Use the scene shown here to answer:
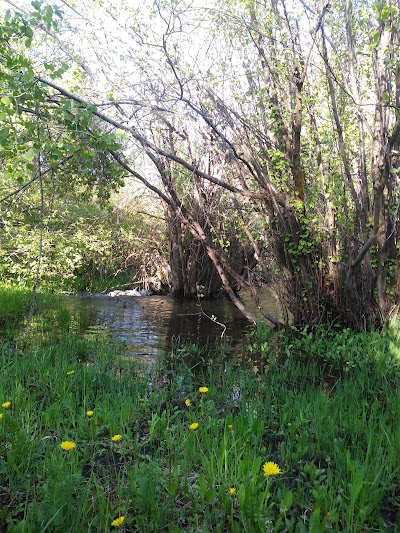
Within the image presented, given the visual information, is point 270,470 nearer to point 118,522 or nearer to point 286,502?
point 286,502

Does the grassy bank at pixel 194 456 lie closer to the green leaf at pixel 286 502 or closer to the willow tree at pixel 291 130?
the green leaf at pixel 286 502

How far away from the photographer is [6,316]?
8523 millimetres

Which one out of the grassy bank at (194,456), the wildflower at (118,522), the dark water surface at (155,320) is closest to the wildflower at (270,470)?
the grassy bank at (194,456)

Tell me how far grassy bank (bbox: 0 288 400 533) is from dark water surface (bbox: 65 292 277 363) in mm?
2265

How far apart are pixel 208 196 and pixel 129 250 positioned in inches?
332

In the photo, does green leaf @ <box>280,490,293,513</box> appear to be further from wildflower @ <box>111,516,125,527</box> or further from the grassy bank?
wildflower @ <box>111,516,125,527</box>

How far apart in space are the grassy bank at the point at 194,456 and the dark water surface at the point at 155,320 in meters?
2.26

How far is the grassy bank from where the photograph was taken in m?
2.12

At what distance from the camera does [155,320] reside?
10125 millimetres

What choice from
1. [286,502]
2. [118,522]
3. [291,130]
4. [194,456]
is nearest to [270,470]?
[286,502]

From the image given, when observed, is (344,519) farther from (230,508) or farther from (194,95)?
(194,95)

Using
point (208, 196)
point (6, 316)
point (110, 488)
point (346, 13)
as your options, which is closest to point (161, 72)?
point (208, 196)

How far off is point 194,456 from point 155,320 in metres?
7.47

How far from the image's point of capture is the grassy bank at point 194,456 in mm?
2121
